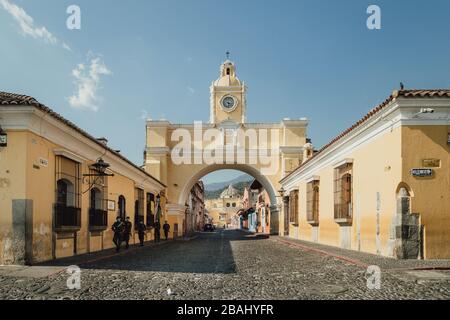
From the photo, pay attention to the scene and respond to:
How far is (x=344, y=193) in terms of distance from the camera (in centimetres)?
1514

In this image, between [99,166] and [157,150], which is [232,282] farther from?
[157,150]

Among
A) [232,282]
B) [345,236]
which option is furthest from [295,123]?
[232,282]

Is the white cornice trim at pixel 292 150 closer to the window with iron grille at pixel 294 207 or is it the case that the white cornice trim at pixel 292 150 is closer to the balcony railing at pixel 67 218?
the window with iron grille at pixel 294 207

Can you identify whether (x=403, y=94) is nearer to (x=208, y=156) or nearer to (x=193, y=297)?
(x=193, y=297)

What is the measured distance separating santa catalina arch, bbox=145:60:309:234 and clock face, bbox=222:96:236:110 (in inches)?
78.7

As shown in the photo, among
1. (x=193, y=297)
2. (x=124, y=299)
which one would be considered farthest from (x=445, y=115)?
(x=124, y=299)

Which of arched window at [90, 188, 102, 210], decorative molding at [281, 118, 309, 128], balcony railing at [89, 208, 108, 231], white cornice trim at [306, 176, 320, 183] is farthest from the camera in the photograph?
decorative molding at [281, 118, 309, 128]

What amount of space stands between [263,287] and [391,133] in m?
6.28

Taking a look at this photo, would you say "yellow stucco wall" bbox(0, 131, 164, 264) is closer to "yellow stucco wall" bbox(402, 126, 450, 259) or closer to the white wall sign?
"yellow stucco wall" bbox(402, 126, 450, 259)

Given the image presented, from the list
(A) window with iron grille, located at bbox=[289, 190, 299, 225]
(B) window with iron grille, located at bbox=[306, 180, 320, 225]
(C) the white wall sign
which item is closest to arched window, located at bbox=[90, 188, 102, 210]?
(B) window with iron grille, located at bbox=[306, 180, 320, 225]

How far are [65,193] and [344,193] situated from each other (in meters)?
9.15

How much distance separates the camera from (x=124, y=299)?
5719 mm

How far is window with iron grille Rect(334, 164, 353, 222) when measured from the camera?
48.2ft

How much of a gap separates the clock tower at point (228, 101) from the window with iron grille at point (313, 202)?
12592 mm
